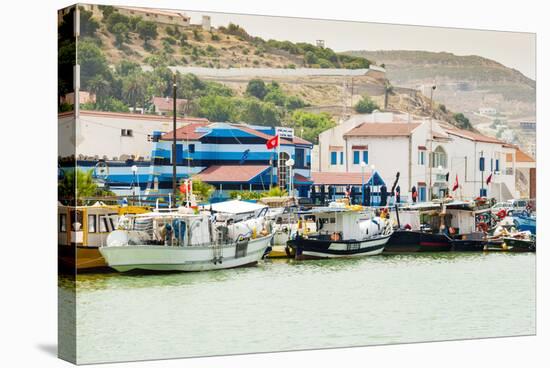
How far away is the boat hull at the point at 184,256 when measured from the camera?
642 inches

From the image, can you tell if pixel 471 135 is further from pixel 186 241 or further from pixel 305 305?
pixel 186 241

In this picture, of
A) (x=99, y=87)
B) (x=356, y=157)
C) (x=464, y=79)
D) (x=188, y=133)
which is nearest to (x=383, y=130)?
(x=356, y=157)

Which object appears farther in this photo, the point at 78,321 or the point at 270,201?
the point at 270,201

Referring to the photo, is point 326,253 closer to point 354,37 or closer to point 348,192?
point 348,192

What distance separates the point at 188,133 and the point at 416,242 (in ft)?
10.9

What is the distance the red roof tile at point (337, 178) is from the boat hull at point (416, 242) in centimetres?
81

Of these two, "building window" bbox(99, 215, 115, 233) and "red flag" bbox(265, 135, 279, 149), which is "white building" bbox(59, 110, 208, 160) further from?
"red flag" bbox(265, 135, 279, 149)

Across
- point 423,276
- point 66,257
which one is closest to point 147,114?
point 66,257

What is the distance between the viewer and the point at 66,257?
16.1 m

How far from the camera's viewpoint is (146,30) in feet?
54.1

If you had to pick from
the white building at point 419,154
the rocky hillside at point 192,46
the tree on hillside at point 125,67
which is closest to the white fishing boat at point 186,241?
the white building at point 419,154

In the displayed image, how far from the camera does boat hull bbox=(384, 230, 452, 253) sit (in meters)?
18.2

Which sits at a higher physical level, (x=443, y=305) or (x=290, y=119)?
(x=290, y=119)

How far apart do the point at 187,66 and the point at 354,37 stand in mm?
2177
